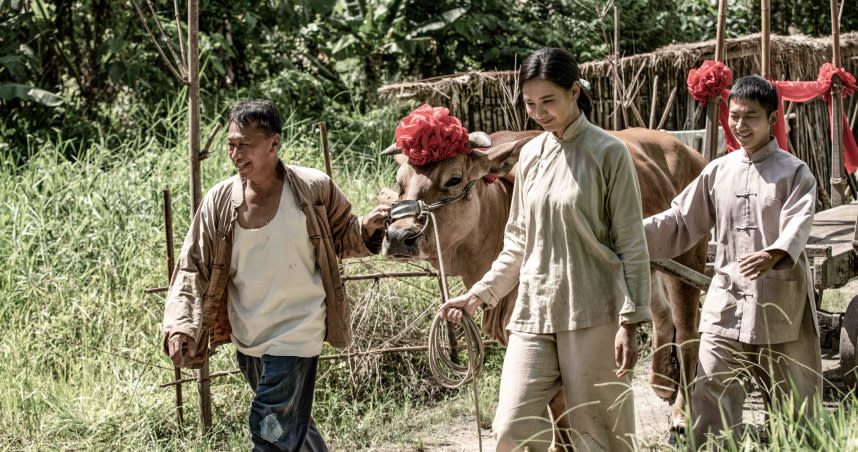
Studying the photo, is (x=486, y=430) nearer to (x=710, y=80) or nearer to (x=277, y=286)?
(x=277, y=286)

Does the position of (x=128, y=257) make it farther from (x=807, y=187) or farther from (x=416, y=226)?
(x=807, y=187)

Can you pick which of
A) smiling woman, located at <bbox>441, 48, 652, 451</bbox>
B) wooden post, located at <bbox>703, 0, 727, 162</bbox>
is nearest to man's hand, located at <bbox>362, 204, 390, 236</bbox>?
smiling woman, located at <bbox>441, 48, 652, 451</bbox>

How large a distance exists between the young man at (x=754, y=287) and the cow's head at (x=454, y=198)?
1.02 m

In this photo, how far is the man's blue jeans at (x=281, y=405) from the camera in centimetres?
330

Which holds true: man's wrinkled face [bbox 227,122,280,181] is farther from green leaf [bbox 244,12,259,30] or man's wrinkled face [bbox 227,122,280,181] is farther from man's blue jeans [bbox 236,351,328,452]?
green leaf [bbox 244,12,259,30]

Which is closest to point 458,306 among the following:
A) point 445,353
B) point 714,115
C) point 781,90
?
point 445,353

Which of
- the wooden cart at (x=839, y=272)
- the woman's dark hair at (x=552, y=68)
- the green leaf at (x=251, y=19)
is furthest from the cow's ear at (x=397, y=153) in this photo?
the green leaf at (x=251, y=19)

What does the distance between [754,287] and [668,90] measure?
21.1ft

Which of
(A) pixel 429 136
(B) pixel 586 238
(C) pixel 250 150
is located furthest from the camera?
(A) pixel 429 136

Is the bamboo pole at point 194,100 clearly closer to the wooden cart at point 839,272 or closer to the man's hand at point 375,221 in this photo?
the man's hand at point 375,221

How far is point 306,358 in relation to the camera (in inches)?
135

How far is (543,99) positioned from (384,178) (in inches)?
200

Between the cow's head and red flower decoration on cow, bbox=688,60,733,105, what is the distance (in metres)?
1.62

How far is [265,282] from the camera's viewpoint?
3.41m
